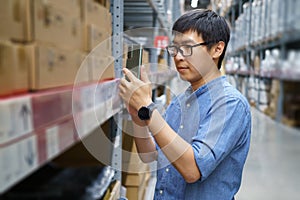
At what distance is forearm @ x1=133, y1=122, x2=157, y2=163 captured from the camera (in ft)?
5.27

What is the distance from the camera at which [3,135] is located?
589 millimetres

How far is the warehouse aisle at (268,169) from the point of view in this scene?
116 inches

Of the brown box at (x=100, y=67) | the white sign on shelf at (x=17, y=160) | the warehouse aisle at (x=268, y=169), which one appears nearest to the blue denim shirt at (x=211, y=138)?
the brown box at (x=100, y=67)

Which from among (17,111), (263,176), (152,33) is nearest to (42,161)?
(17,111)

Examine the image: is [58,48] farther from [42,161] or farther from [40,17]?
[42,161]

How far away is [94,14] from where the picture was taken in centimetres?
124

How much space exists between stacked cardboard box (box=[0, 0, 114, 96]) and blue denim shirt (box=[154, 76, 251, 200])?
45 cm

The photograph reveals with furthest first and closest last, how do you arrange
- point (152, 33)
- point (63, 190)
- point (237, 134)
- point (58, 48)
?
point (152, 33) < point (63, 190) < point (237, 134) < point (58, 48)

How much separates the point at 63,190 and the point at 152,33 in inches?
124

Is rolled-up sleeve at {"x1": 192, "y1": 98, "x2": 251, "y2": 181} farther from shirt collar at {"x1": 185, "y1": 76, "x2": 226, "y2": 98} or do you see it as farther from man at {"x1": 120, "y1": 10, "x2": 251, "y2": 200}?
shirt collar at {"x1": 185, "y1": 76, "x2": 226, "y2": 98}

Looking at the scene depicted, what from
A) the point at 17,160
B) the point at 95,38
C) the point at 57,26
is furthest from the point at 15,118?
the point at 95,38

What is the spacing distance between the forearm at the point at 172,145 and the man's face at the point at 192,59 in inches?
9.7

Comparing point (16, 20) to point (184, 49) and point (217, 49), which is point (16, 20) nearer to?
point (184, 49)

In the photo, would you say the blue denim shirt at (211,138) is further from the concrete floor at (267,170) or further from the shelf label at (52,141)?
the concrete floor at (267,170)
